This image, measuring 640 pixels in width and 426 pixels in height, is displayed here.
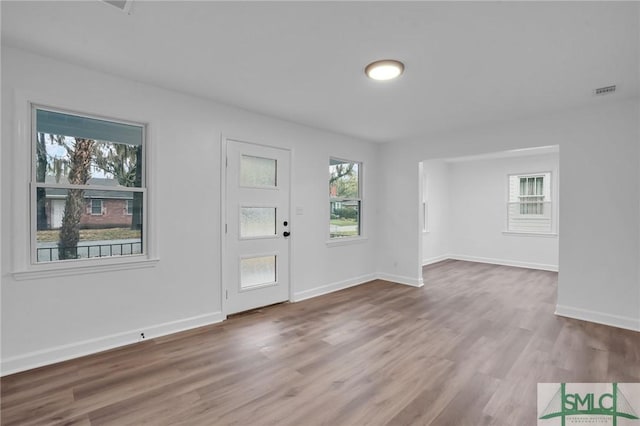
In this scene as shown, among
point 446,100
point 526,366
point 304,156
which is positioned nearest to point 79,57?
point 304,156

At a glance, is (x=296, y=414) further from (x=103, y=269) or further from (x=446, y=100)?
(x=446, y=100)

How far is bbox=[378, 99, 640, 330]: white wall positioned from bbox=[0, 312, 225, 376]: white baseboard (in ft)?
15.0

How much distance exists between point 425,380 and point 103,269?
303 cm

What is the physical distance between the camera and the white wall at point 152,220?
246 cm

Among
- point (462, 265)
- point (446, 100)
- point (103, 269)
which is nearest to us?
point (103, 269)

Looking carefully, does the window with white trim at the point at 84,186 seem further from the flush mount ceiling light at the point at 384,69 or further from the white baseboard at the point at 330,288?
the flush mount ceiling light at the point at 384,69

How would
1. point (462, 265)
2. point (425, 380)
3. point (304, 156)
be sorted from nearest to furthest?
point (425, 380) → point (304, 156) → point (462, 265)

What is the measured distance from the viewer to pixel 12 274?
2461 mm

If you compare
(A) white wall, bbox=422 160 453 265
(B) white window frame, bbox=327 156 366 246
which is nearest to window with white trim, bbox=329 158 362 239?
(B) white window frame, bbox=327 156 366 246

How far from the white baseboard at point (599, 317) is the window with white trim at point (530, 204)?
11.9 ft

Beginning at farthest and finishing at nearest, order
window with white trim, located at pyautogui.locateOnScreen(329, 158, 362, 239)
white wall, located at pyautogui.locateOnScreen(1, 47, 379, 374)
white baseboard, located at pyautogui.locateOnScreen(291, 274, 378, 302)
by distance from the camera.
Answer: window with white trim, located at pyautogui.locateOnScreen(329, 158, 362, 239)
white baseboard, located at pyautogui.locateOnScreen(291, 274, 378, 302)
white wall, located at pyautogui.locateOnScreen(1, 47, 379, 374)

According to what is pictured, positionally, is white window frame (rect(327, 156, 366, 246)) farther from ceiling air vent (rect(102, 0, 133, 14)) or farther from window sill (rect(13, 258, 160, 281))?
ceiling air vent (rect(102, 0, 133, 14))

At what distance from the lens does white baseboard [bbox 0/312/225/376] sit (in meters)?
2.47

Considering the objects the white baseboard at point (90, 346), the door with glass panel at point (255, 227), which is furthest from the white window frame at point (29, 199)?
the door with glass panel at point (255, 227)
